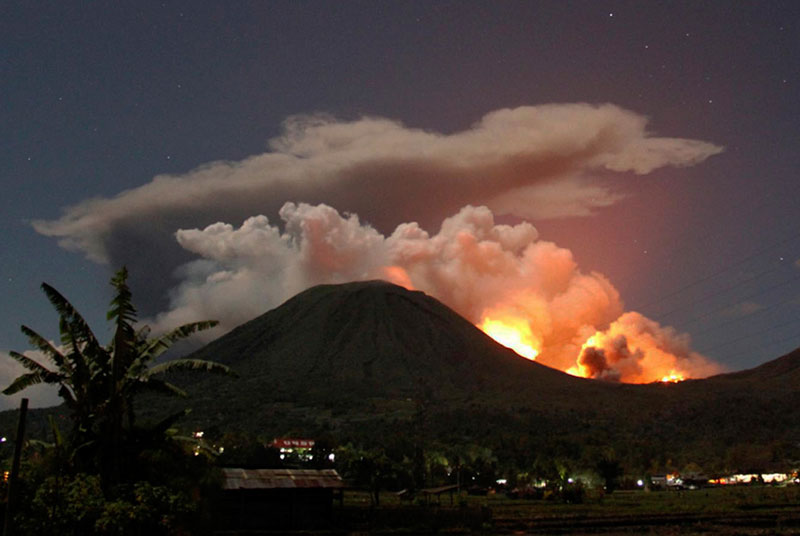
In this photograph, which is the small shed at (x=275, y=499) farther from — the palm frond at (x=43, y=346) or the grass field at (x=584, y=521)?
the palm frond at (x=43, y=346)

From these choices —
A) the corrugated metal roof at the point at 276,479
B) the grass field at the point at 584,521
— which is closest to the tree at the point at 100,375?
the corrugated metal roof at the point at 276,479

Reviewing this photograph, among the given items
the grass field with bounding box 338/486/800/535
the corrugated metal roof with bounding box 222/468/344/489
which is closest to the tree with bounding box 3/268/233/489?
the corrugated metal roof with bounding box 222/468/344/489

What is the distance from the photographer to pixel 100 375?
78.5 feet

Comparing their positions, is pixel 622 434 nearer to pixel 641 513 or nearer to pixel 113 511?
pixel 641 513

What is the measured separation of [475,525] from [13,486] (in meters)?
33.3

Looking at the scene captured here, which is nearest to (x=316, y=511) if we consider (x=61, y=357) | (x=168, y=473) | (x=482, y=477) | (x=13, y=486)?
(x=168, y=473)

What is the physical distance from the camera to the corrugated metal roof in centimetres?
4041

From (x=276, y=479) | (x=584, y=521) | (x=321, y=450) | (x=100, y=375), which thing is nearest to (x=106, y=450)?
(x=100, y=375)

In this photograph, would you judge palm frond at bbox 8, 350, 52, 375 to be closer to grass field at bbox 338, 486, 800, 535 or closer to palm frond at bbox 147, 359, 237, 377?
palm frond at bbox 147, 359, 237, 377

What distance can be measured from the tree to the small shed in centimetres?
1695

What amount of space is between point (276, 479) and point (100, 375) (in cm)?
2004

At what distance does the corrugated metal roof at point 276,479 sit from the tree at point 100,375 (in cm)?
1695

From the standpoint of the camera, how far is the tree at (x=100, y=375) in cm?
2323

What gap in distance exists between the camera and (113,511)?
2059 cm
